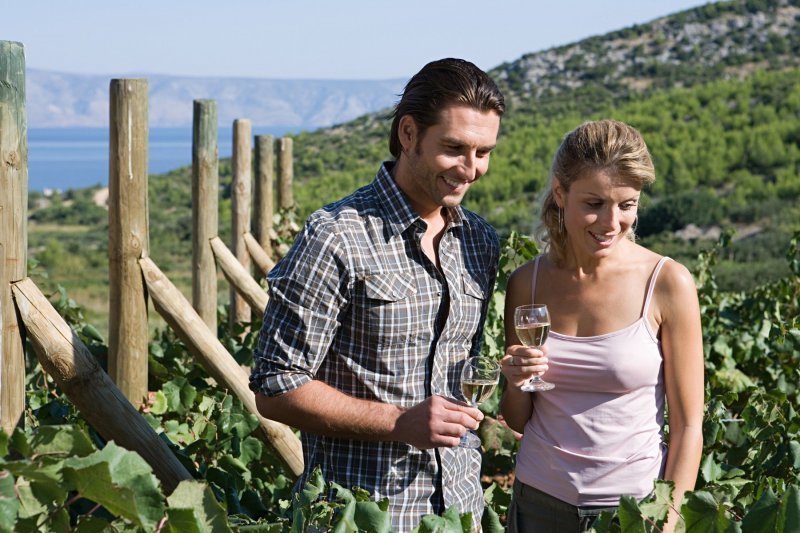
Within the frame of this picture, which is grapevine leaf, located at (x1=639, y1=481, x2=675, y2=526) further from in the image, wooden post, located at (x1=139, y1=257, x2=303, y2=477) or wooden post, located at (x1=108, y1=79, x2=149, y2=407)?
wooden post, located at (x1=108, y1=79, x2=149, y2=407)

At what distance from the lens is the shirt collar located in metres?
2.31

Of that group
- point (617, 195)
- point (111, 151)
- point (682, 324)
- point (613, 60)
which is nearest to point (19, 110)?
point (111, 151)

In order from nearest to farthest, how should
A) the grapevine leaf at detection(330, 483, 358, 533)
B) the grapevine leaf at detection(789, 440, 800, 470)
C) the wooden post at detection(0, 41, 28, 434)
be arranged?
the grapevine leaf at detection(330, 483, 358, 533) → the wooden post at detection(0, 41, 28, 434) → the grapevine leaf at detection(789, 440, 800, 470)

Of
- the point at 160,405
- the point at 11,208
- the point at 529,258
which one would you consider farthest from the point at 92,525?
the point at 529,258

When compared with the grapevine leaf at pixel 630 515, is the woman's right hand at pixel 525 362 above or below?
above

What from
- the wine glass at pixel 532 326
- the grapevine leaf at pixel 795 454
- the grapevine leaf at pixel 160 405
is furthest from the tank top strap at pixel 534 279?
the grapevine leaf at pixel 160 405

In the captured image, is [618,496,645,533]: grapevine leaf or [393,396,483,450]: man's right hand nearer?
[618,496,645,533]: grapevine leaf

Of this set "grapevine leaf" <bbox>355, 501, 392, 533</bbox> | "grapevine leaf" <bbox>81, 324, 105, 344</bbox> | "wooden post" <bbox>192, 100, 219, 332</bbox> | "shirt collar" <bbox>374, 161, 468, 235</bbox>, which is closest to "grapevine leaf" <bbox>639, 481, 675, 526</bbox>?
"grapevine leaf" <bbox>355, 501, 392, 533</bbox>

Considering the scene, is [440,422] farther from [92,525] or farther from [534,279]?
[92,525]

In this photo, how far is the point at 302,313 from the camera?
215 cm

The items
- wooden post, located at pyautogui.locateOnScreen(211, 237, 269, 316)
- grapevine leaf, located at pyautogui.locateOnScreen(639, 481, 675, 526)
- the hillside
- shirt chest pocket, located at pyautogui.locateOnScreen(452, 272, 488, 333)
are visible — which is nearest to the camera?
grapevine leaf, located at pyautogui.locateOnScreen(639, 481, 675, 526)

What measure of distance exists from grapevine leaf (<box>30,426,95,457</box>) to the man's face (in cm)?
114

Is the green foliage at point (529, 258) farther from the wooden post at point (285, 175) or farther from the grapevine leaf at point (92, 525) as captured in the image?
the wooden post at point (285, 175)

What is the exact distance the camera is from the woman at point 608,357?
2.25 metres
